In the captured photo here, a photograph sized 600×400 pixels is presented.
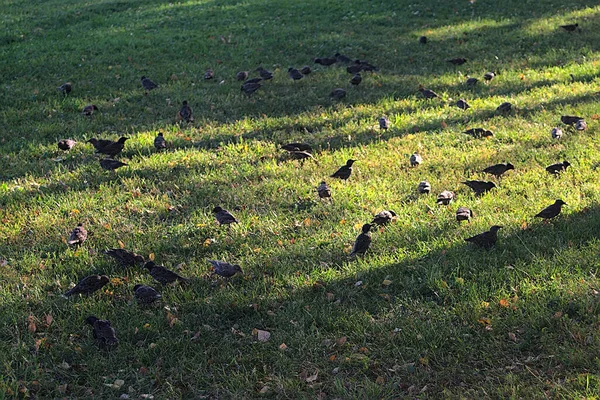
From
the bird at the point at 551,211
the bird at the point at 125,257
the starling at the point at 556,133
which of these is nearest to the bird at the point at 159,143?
the bird at the point at 125,257

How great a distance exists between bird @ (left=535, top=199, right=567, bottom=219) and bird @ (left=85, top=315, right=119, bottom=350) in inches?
159

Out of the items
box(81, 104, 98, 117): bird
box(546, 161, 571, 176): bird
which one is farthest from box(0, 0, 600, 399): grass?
box(81, 104, 98, 117): bird

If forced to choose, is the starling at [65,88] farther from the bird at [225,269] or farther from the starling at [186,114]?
the bird at [225,269]

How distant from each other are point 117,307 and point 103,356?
2.04 feet

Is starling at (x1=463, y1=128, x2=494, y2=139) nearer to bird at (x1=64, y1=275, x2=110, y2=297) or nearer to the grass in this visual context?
the grass

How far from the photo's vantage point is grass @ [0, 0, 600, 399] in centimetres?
457

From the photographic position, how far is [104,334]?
4.89 meters

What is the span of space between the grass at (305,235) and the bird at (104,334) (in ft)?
0.25

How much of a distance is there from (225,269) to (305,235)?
3.51ft

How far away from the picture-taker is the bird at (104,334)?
Answer: 4875 millimetres

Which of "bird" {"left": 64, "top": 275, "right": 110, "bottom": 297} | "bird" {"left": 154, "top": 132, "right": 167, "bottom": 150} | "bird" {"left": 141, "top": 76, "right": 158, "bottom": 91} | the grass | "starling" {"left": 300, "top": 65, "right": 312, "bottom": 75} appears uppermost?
"bird" {"left": 141, "top": 76, "right": 158, "bottom": 91}

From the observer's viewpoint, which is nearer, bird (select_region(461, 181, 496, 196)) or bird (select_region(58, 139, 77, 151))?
bird (select_region(461, 181, 496, 196))

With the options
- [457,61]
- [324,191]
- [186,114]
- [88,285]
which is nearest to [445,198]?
[324,191]

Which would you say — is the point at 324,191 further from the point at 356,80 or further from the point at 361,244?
the point at 356,80
